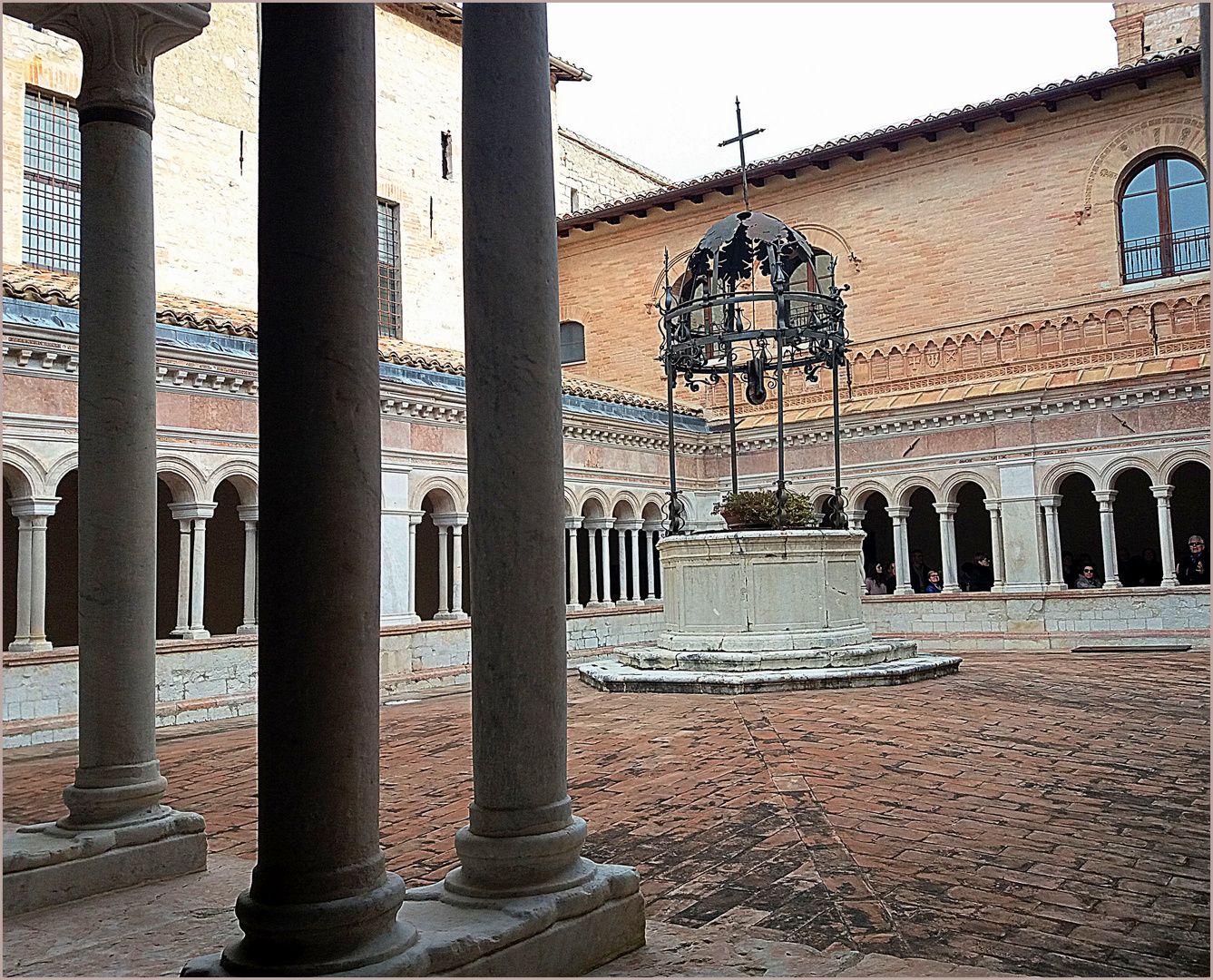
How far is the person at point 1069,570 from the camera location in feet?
60.7

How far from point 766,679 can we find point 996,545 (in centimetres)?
784

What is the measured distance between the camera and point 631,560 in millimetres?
19078

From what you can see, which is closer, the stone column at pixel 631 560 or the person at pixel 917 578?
the stone column at pixel 631 560

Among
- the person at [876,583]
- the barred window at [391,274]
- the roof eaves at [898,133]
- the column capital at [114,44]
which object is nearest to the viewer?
the column capital at [114,44]

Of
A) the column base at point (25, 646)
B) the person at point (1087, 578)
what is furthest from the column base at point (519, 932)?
the person at point (1087, 578)

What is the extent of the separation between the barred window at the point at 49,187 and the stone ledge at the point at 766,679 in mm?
11213

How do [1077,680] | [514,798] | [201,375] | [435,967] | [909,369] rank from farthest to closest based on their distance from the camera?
[909,369]
[201,375]
[1077,680]
[514,798]
[435,967]

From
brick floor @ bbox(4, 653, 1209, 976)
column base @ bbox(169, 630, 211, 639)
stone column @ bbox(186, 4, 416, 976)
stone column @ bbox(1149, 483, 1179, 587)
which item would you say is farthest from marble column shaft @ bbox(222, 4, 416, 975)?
stone column @ bbox(1149, 483, 1179, 587)

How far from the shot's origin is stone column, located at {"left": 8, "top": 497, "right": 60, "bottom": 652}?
10.7m

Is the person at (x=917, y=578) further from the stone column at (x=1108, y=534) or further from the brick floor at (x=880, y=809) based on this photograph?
the brick floor at (x=880, y=809)

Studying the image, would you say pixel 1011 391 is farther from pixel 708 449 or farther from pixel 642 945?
pixel 642 945

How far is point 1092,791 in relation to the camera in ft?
19.3

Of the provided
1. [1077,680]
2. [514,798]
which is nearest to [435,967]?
[514,798]

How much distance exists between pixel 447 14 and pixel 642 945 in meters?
22.4
